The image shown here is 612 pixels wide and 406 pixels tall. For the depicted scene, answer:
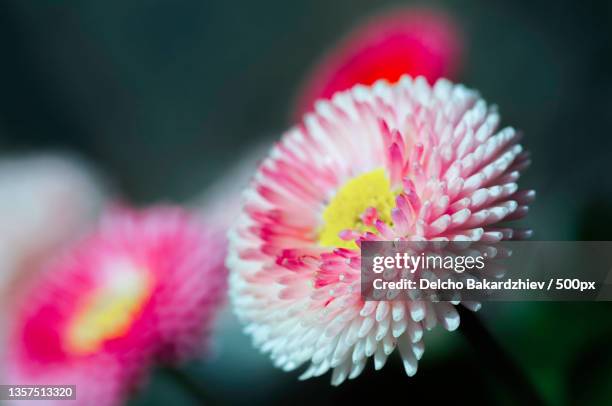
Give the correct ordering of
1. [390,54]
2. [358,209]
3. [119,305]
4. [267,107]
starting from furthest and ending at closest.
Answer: [267,107] < [390,54] < [119,305] < [358,209]

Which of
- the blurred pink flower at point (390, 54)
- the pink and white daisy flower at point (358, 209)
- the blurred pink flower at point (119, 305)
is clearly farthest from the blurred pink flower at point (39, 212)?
the pink and white daisy flower at point (358, 209)

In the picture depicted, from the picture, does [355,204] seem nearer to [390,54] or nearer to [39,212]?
[390,54]

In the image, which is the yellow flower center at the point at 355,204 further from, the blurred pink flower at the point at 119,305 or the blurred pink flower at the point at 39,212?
the blurred pink flower at the point at 39,212

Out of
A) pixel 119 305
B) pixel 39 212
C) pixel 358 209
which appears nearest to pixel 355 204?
pixel 358 209

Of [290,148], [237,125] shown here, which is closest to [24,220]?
[237,125]

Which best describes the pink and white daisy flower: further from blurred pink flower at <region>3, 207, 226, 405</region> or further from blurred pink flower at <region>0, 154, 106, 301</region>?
blurred pink flower at <region>0, 154, 106, 301</region>

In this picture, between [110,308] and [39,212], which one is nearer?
[110,308]

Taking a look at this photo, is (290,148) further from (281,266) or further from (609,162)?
(609,162)
